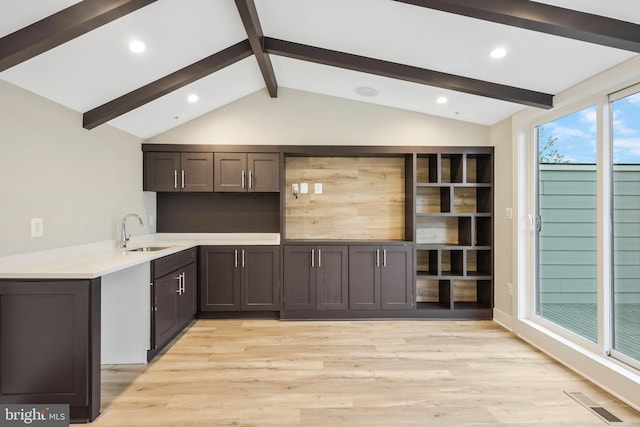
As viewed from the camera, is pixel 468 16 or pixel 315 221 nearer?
pixel 468 16

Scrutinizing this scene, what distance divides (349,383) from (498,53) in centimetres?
269

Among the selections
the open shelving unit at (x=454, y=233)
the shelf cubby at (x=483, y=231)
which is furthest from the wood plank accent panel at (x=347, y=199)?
the shelf cubby at (x=483, y=231)

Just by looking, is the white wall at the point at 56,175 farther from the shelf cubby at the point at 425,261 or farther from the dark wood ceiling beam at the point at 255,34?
the shelf cubby at the point at 425,261

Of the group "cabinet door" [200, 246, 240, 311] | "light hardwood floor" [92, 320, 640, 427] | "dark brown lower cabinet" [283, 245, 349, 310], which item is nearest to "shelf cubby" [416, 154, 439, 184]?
"dark brown lower cabinet" [283, 245, 349, 310]

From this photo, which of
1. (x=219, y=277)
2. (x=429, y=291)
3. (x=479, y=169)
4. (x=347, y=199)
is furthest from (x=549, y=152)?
(x=219, y=277)

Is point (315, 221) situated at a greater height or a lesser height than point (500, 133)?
lesser

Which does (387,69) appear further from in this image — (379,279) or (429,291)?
(429,291)

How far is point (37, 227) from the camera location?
8.73 feet

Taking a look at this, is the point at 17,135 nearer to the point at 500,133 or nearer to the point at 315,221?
the point at 315,221

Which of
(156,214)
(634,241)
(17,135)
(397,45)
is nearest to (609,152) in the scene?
(634,241)

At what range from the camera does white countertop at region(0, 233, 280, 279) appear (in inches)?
84.7

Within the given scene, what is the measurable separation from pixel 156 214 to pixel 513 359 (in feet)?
13.5

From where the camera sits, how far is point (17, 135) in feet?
8.21

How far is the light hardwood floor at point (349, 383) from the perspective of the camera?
2232mm
